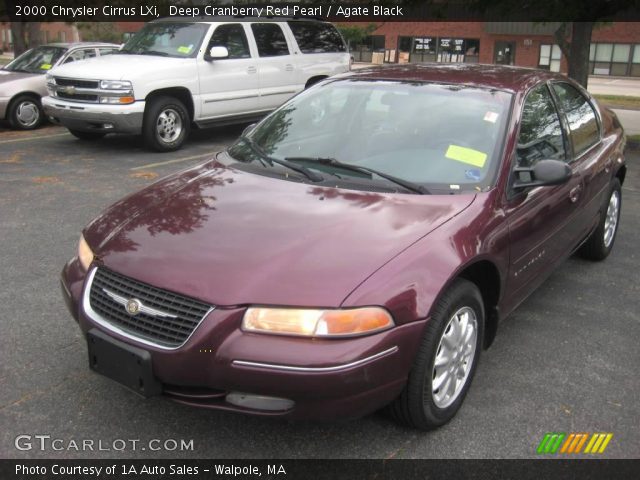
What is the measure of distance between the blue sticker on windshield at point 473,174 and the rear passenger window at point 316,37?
8.43 meters

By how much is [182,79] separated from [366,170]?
21.9ft

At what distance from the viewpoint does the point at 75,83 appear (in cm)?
912

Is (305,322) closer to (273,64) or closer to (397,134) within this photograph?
(397,134)

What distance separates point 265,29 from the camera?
10.6 m

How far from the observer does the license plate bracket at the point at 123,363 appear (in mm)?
2498

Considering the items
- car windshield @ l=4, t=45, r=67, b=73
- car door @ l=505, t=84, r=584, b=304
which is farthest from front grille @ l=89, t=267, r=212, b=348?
car windshield @ l=4, t=45, r=67, b=73

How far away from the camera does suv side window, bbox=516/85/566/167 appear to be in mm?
3611

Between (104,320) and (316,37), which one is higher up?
(316,37)

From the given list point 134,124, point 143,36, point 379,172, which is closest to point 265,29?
point 143,36

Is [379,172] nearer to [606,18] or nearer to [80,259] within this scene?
[80,259]

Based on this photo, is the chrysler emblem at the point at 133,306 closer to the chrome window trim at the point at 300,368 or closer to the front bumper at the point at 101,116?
the chrome window trim at the point at 300,368

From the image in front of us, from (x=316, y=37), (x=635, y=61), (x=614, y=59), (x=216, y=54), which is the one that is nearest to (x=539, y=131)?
(x=216, y=54)

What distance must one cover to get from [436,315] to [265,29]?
892 centimetres
